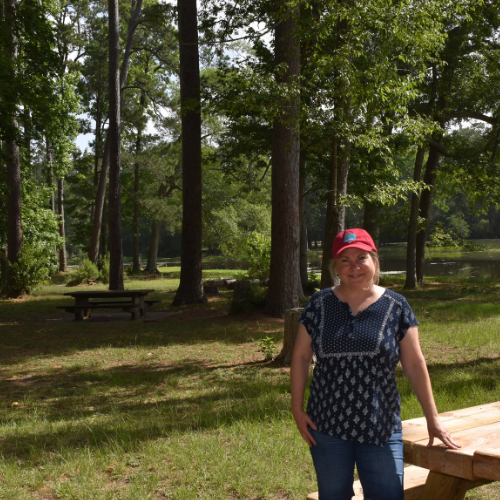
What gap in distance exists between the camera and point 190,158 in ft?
49.2

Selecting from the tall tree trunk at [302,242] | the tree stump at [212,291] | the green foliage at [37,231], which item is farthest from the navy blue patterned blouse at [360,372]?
the green foliage at [37,231]

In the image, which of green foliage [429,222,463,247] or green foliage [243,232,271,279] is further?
green foliage [429,222,463,247]

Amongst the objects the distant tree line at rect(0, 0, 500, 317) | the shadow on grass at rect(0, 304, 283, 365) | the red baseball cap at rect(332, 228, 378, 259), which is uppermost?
the distant tree line at rect(0, 0, 500, 317)

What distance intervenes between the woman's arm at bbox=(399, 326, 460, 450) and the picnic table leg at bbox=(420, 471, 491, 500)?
297mm

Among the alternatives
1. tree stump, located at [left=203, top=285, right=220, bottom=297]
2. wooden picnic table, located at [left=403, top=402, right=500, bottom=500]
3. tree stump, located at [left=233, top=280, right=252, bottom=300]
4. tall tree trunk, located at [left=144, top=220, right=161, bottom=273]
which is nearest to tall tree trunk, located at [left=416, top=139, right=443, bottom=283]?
tree stump, located at [left=203, top=285, right=220, bottom=297]

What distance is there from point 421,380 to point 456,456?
0.35 metres

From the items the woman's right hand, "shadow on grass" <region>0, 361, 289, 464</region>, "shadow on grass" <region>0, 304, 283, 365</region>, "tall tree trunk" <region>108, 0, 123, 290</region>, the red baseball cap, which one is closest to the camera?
the woman's right hand

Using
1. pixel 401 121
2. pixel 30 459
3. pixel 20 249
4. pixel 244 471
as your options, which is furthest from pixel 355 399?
pixel 20 249

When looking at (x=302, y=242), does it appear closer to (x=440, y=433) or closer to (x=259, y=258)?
(x=259, y=258)

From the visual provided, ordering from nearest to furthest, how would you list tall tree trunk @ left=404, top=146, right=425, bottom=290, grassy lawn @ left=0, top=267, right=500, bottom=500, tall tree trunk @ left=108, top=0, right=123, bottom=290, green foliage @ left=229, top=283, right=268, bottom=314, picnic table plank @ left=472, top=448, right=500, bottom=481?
picnic table plank @ left=472, top=448, right=500, bottom=481, grassy lawn @ left=0, top=267, right=500, bottom=500, green foliage @ left=229, top=283, right=268, bottom=314, tall tree trunk @ left=108, top=0, right=123, bottom=290, tall tree trunk @ left=404, top=146, right=425, bottom=290

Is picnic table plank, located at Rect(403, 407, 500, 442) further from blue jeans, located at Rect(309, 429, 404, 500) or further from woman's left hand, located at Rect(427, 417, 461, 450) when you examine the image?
blue jeans, located at Rect(309, 429, 404, 500)

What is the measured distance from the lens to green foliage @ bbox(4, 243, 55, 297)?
18.2 m

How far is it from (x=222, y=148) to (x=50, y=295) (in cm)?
829

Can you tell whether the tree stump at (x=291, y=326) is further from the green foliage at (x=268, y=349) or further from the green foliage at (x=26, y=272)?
the green foliage at (x=26, y=272)
